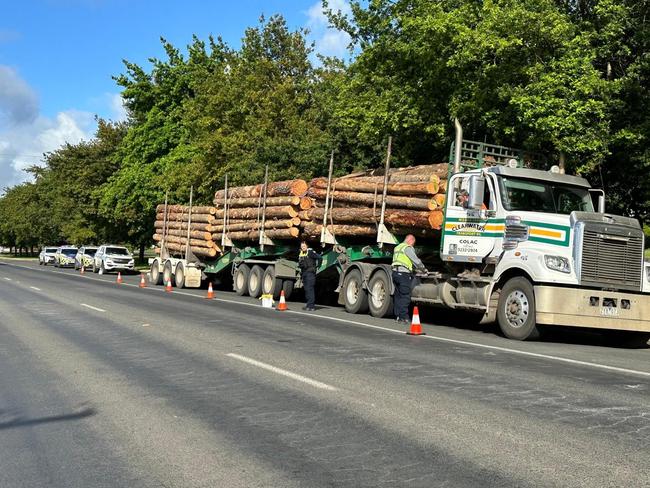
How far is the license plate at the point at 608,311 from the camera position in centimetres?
1173

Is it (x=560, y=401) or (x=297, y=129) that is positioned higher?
(x=297, y=129)

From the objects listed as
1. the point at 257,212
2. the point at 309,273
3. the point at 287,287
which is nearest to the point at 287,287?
the point at 287,287

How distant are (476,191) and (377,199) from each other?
3821mm

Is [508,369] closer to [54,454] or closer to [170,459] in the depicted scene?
[170,459]

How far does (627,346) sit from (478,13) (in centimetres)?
984

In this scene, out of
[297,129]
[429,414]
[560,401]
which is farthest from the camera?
[297,129]

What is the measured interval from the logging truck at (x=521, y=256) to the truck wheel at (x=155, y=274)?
15409 mm

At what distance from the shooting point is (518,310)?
40.0 feet

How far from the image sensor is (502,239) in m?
12.8

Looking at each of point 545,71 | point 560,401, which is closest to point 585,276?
point 560,401

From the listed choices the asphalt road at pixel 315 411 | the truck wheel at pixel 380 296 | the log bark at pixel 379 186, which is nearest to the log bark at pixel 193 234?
the log bark at pixel 379 186

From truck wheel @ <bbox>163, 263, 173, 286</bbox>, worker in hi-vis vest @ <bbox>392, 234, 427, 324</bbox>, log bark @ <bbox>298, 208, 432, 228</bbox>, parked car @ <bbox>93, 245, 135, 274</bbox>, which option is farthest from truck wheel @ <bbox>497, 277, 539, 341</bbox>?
parked car @ <bbox>93, 245, 135, 274</bbox>

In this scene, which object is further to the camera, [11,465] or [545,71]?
[545,71]

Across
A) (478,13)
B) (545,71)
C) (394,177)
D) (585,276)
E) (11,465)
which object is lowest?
(11,465)
